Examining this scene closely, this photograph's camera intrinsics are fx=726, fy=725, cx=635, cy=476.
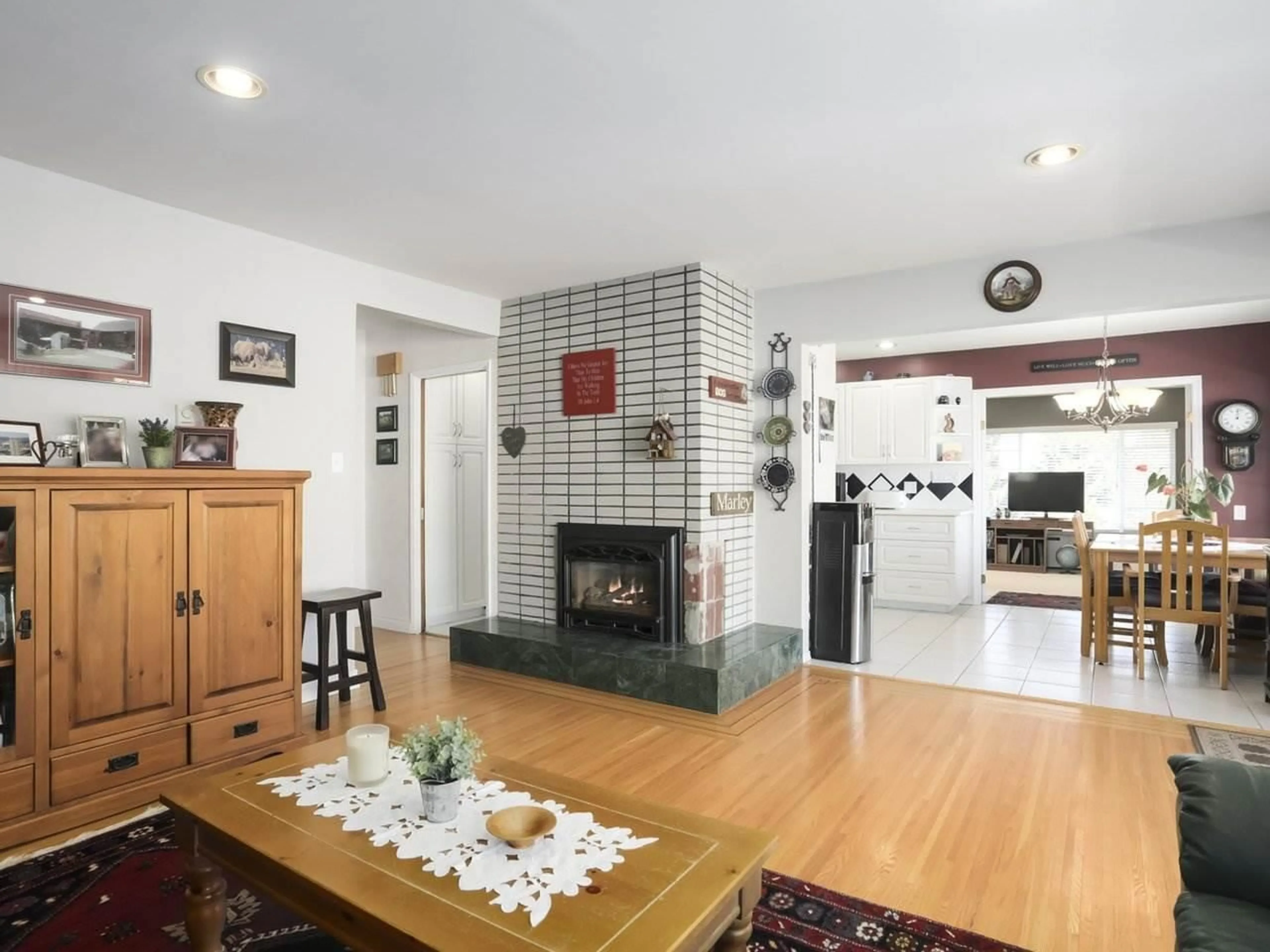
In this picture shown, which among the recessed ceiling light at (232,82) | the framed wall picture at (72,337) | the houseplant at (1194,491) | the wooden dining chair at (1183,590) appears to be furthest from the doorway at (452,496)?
the houseplant at (1194,491)

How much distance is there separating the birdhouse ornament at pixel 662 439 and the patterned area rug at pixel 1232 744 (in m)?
2.83

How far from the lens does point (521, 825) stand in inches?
61.0

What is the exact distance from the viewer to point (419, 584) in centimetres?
551

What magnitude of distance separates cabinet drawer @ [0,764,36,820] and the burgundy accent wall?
6.95 meters

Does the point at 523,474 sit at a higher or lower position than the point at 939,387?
lower

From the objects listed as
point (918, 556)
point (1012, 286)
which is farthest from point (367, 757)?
point (918, 556)

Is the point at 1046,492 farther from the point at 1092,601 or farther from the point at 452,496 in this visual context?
the point at 452,496

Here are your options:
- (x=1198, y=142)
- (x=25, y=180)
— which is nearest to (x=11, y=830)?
(x=25, y=180)

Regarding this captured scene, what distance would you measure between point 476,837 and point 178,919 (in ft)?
3.52

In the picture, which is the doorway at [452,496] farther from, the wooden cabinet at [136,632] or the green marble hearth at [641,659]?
the wooden cabinet at [136,632]

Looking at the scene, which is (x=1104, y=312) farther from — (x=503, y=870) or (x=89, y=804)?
(x=89, y=804)

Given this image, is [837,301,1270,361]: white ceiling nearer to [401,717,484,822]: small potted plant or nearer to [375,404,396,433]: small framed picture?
[375,404,396,433]: small framed picture

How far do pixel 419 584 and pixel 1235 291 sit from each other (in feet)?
17.2

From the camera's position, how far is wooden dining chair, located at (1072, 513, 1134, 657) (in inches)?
186
